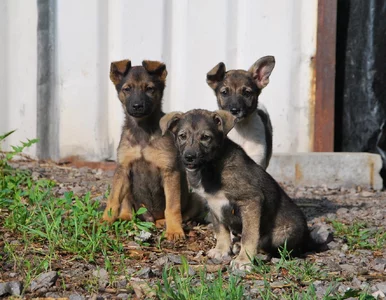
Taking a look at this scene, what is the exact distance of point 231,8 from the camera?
9.01 metres

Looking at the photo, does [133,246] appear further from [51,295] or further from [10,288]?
[10,288]

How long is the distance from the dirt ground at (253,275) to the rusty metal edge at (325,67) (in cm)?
90

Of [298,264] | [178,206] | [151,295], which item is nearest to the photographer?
[151,295]

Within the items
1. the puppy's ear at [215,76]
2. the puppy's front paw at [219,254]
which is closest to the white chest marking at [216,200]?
the puppy's front paw at [219,254]

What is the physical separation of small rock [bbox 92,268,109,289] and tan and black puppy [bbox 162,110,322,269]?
929 millimetres

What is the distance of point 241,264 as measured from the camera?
209 inches

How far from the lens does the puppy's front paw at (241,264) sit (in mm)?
5273

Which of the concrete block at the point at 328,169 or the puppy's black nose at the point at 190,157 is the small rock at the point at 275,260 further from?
the concrete block at the point at 328,169

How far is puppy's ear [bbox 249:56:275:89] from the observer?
282 inches

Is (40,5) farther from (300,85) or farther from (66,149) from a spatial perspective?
(300,85)

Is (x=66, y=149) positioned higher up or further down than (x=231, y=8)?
further down

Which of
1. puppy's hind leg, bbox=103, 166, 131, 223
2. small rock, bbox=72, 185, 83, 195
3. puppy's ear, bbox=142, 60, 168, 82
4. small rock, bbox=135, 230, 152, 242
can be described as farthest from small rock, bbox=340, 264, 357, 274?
small rock, bbox=72, 185, 83, 195

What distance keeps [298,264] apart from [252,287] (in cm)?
60

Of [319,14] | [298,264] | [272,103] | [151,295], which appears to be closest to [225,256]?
[298,264]
